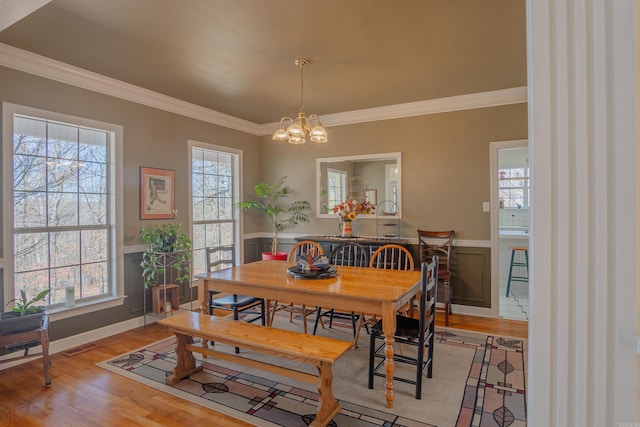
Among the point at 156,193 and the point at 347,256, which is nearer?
the point at 156,193

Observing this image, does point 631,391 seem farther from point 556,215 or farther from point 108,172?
point 108,172

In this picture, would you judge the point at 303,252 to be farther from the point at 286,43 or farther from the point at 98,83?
the point at 98,83

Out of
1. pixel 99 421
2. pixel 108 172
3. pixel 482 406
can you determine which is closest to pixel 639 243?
pixel 482 406

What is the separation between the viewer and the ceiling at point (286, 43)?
245cm

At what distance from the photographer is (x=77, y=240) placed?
12.0 ft

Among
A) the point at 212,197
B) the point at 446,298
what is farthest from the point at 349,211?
the point at 212,197

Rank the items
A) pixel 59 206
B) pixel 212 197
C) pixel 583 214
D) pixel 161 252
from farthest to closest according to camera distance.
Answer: pixel 212 197 → pixel 161 252 → pixel 59 206 → pixel 583 214

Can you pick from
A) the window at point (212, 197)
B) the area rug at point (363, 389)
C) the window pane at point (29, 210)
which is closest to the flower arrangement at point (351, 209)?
the window at point (212, 197)

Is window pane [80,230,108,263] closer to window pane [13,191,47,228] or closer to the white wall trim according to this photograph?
window pane [13,191,47,228]

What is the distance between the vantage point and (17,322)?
273 cm

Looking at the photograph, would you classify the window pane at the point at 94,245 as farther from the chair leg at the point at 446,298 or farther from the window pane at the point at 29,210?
the chair leg at the point at 446,298

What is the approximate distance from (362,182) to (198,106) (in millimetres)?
2541

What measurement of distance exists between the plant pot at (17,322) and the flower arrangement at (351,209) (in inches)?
135

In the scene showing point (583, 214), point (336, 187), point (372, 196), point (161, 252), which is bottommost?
point (161, 252)
